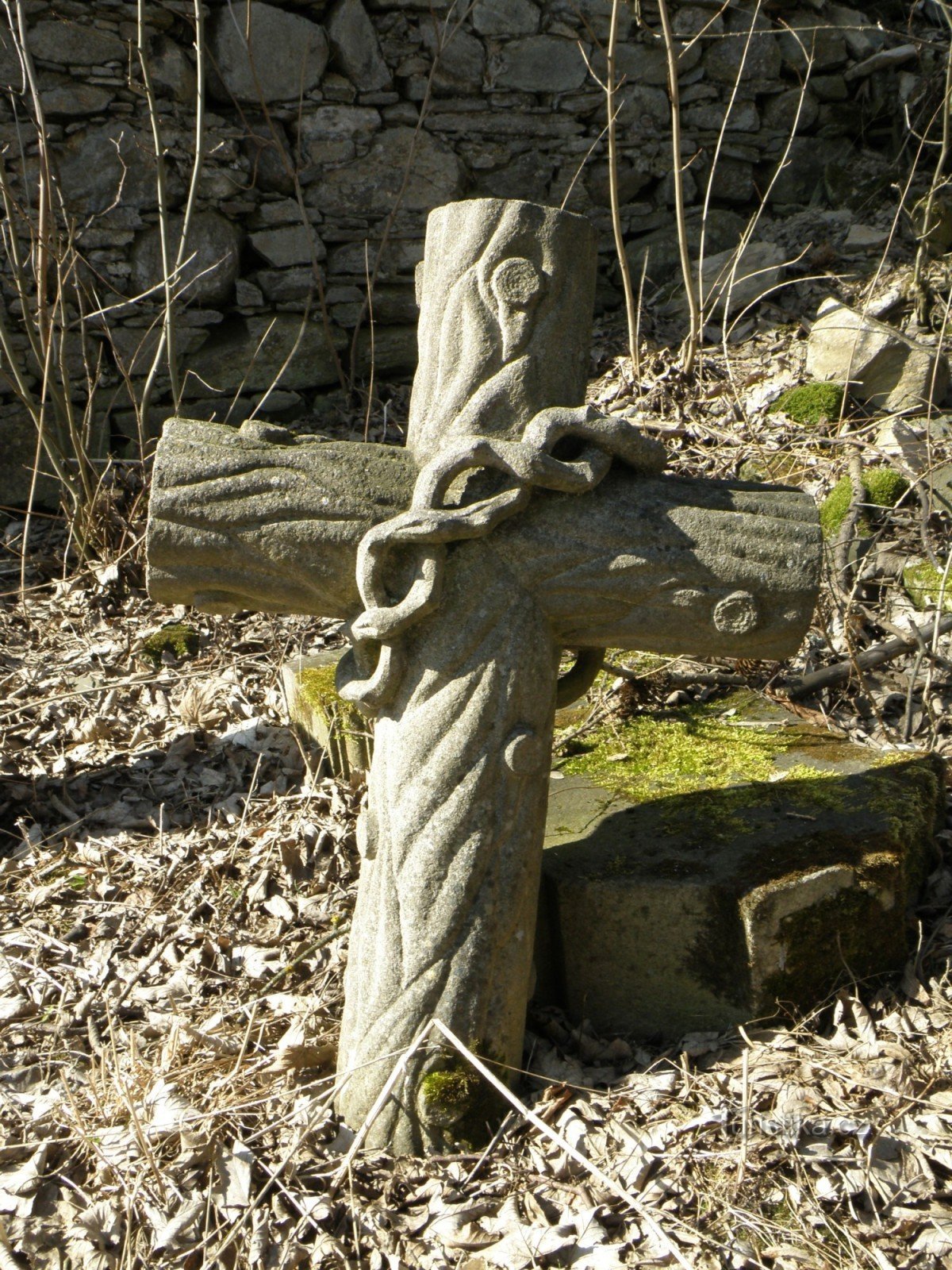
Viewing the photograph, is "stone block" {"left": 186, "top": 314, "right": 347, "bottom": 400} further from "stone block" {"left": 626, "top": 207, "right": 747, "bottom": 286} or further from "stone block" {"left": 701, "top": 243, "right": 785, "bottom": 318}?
"stone block" {"left": 701, "top": 243, "right": 785, "bottom": 318}

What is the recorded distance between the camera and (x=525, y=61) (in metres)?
6.98

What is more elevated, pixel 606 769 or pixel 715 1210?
pixel 606 769

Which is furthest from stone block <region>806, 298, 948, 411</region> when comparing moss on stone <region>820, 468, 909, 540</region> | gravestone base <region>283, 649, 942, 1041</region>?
gravestone base <region>283, 649, 942, 1041</region>

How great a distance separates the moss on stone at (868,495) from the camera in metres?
4.80

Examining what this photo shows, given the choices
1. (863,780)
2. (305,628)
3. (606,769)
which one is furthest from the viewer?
(305,628)

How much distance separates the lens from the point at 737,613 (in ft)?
7.89

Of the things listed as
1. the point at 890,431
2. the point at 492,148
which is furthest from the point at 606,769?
the point at 492,148

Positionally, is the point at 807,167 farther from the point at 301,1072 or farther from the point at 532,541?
the point at 301,1072

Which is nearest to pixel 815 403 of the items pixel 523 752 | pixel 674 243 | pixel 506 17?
pixel 674 243

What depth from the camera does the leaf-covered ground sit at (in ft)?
7.22

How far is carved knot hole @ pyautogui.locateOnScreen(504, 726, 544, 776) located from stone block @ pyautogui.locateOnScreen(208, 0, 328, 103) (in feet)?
17.2

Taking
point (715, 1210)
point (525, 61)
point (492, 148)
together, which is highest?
point (525, 61)

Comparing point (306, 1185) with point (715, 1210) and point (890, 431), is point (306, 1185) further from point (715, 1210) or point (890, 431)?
point (890, 431)

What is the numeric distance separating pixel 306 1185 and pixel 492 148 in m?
6.44
